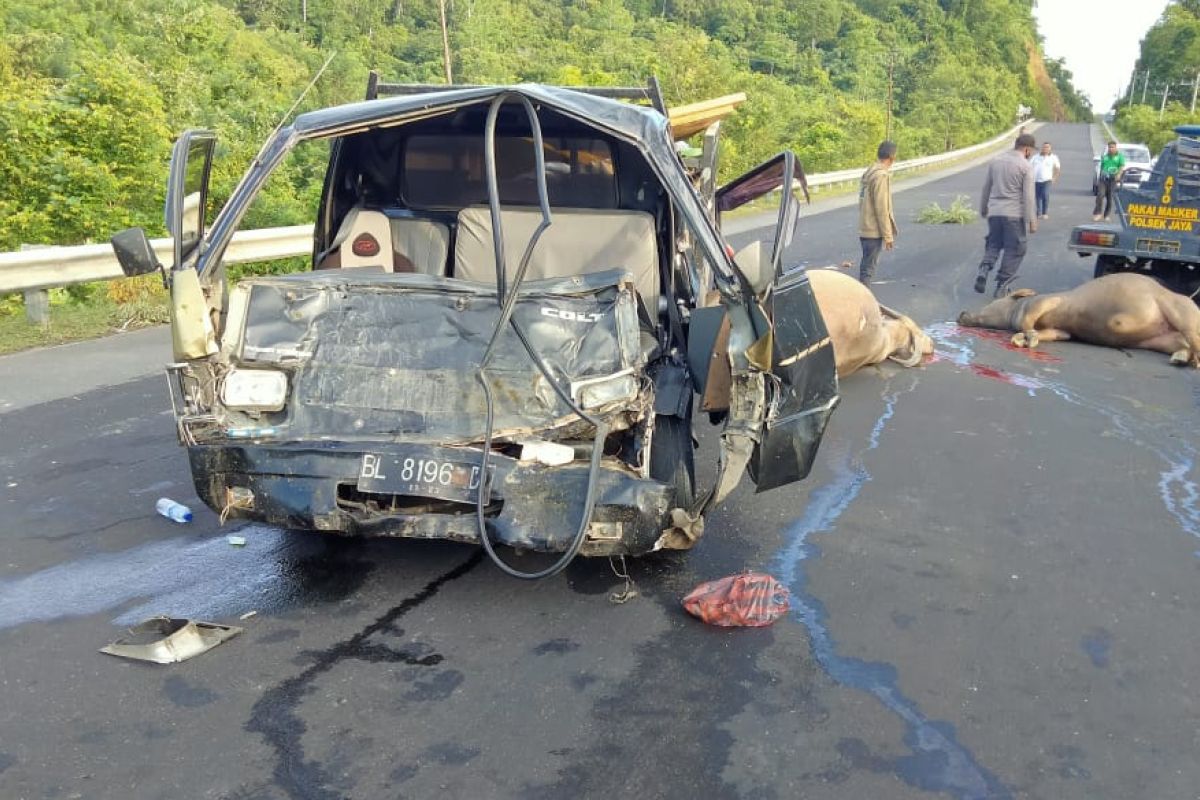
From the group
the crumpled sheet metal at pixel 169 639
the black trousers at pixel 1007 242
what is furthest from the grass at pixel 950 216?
the crumpled sheet metal at pixel 169 639

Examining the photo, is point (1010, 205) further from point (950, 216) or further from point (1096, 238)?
point (950, 216)

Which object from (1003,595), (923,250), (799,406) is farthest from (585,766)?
(923,250)

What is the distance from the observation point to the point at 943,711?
3.66 m

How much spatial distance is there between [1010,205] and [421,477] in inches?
408

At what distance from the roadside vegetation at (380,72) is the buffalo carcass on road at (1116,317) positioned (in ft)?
28.5

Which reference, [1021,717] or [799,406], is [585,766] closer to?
[1021,717]

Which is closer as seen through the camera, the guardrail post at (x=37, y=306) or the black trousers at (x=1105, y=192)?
the guardrail post at (x=37, y=306)

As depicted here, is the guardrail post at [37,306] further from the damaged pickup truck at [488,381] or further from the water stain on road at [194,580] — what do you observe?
the water stain on road at [194,580]

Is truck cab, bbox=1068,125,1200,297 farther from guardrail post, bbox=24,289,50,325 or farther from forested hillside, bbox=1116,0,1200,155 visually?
forested hillside, bbox=1116,0,1200,155

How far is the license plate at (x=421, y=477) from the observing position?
4184mm

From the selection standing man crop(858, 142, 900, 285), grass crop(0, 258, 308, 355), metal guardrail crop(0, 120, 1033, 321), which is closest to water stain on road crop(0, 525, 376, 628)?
metal guardrail crop(0, 120, 1033, 321)

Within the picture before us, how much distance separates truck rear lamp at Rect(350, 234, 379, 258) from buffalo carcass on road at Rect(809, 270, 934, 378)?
3.63 m

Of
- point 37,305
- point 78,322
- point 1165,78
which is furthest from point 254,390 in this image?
point 1165,78

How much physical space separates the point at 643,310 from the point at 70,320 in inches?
283
